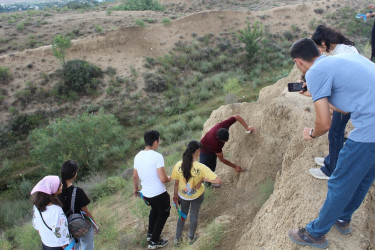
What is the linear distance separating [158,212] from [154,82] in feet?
56.8


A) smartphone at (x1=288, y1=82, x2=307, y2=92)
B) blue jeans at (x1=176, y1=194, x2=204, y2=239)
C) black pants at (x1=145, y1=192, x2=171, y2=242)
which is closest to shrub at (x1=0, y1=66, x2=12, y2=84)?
black pants at (x1=145, y1=192, x2=171, y2=242)

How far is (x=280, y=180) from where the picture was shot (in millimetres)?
4316

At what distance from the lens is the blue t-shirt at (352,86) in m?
2.28

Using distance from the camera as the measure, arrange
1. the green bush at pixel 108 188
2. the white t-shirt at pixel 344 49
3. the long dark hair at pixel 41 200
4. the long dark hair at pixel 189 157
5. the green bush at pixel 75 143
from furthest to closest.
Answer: the green bush at pixel 75 143, the green bush at pixel 108 188, the long dark hair at pixel 189 157, the white t-shirt at pixel 344 49, the long dark hair at pixel 41 200

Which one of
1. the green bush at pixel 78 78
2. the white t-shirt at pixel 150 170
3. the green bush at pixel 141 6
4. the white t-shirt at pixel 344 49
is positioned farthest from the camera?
the green bush at pixel 141 6

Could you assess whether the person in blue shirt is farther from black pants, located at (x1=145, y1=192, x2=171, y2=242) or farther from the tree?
the tree

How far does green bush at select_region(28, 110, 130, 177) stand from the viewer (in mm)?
12328

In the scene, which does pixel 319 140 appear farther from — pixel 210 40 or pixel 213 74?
pixel 210 40

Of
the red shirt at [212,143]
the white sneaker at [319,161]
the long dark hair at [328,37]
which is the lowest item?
the red shirt at [212,143]

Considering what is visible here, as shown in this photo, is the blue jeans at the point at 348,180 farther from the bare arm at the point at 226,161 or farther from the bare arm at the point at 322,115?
the bare arm at the point at 226,161

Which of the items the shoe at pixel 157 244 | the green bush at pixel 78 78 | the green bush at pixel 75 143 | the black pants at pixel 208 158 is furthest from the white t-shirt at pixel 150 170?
the green bush at pixel 78 78

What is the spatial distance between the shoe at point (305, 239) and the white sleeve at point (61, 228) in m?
2.55

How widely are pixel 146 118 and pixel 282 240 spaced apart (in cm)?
1559

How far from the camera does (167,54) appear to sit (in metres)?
24.5
